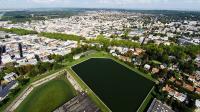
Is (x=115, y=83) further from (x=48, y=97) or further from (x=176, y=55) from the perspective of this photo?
(x=176, y=55)

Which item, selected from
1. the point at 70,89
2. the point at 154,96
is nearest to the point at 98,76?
the point at 70,89

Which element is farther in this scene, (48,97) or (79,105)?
(48,97)

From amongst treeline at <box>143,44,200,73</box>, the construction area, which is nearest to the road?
the construction area

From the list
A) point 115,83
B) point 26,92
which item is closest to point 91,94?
point 115,83

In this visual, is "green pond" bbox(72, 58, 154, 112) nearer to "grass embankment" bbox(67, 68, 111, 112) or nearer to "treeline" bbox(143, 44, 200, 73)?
"grass embankment" bbox(67, 68, 111, 112)

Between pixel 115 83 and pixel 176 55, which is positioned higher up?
pixel 176 55

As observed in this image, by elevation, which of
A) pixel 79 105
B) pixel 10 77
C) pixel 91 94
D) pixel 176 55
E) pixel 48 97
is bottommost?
pixel 48 97
